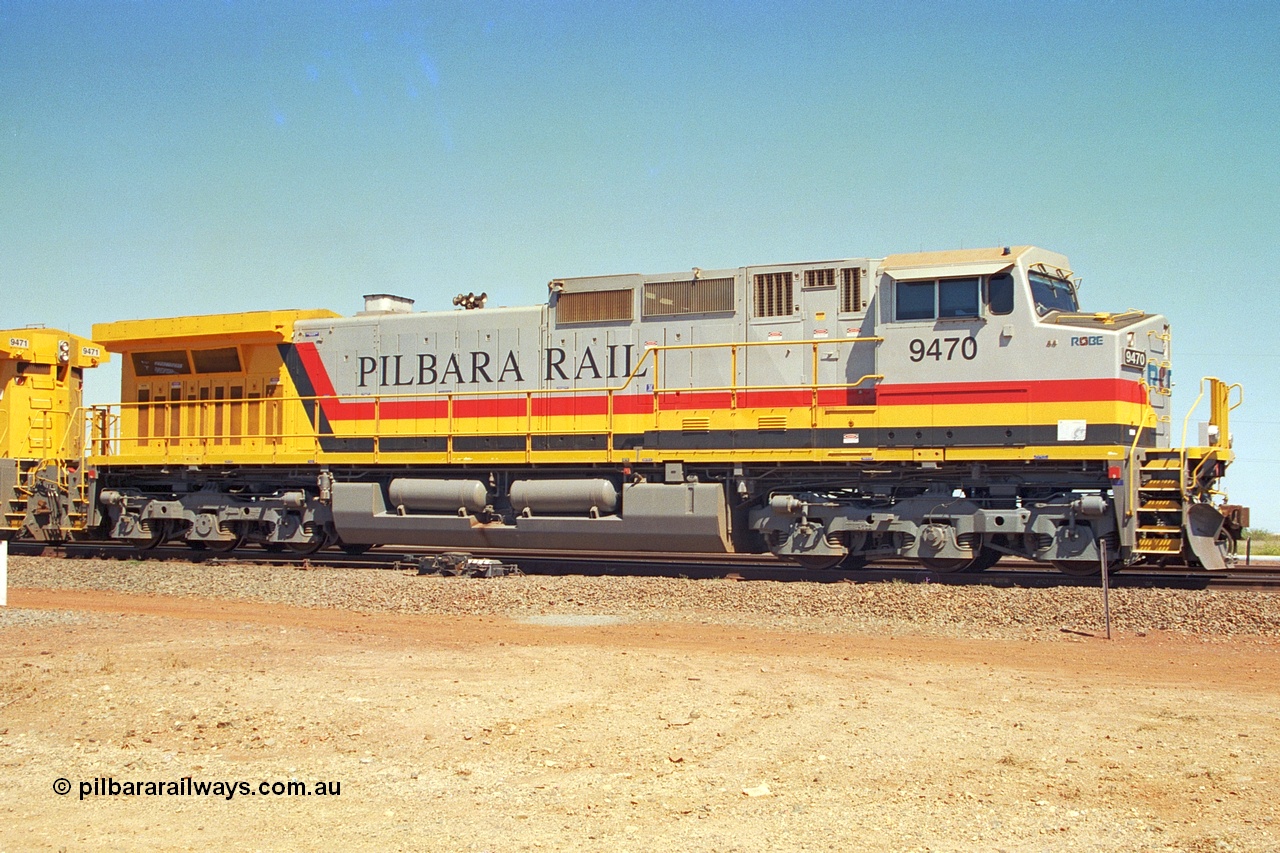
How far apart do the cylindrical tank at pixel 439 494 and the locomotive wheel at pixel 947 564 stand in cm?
654

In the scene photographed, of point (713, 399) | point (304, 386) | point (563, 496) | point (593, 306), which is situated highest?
point (593, 306)

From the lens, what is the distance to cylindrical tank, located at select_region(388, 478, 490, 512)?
1691 cm

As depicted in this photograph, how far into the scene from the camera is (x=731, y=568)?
53.0 ft

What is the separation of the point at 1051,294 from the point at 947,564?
12.1 ft

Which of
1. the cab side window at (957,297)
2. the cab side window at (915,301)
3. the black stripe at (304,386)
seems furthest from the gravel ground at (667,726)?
the black stripe at (304,386)

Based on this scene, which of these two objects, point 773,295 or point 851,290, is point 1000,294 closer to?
point 851,290

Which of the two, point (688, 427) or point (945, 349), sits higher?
point (945, 349)

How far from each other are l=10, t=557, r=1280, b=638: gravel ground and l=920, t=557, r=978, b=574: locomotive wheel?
1.30m

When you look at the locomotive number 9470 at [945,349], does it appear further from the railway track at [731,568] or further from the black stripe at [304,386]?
the black stripe at [304,386]

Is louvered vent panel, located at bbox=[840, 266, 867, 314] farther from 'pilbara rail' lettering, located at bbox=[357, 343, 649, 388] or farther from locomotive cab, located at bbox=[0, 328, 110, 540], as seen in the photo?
locomotive cab, located at bbox=[0, 328, 110, 540]

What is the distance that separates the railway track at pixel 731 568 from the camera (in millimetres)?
14109

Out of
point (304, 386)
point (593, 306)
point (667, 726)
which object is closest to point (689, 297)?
point (593, 306)

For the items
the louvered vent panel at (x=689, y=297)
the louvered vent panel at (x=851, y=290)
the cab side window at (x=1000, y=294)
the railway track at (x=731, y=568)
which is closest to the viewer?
the cab side window at (x=1000, y=294)

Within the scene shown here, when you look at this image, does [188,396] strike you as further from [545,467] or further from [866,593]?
[866,593]
